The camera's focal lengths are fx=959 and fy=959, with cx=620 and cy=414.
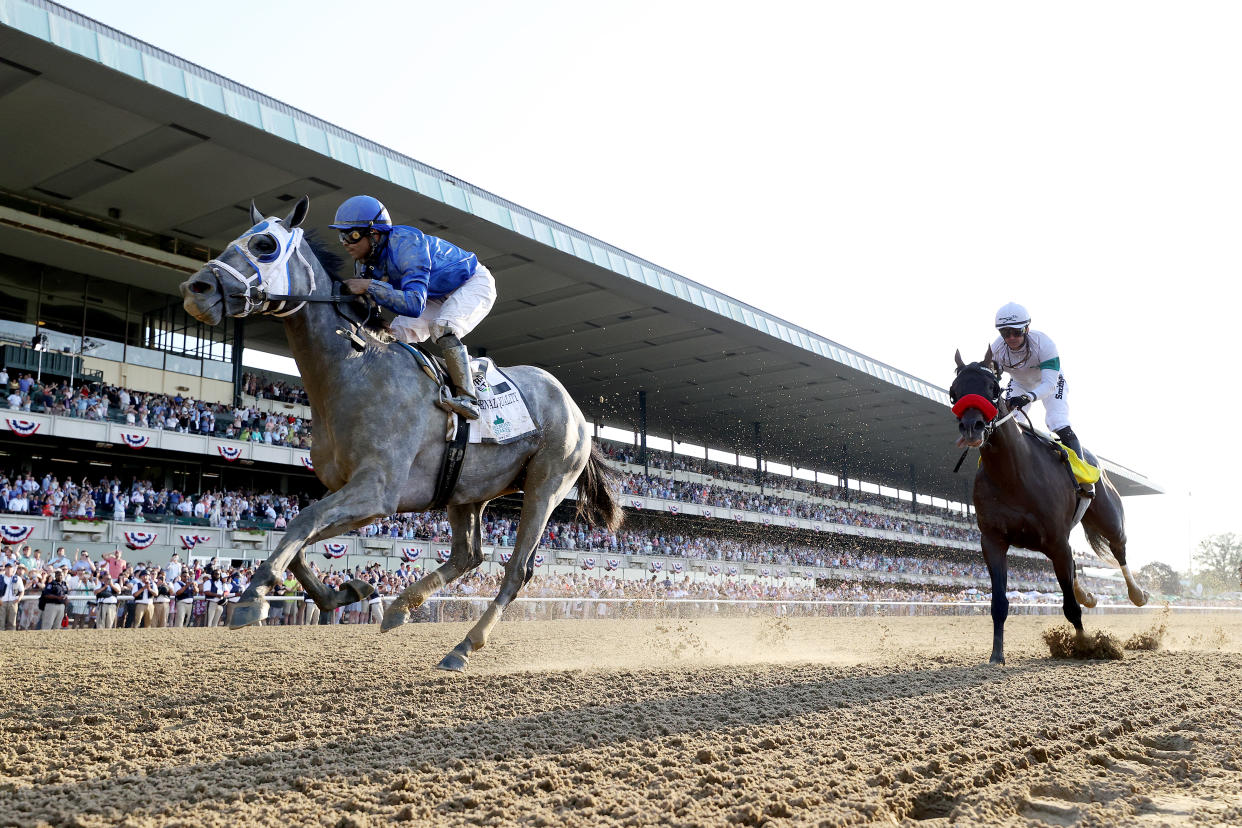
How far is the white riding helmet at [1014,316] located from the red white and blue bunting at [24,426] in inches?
809

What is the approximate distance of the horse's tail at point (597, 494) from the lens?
7746mm

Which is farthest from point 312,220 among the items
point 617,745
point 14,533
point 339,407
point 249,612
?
point 617,745

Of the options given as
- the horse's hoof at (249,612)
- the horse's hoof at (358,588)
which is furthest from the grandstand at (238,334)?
the horse's hoof at (249,612)

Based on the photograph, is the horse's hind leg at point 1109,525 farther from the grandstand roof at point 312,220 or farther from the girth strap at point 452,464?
the grandstand roof at point 312,220

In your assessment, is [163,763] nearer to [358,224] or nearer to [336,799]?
[336,799]

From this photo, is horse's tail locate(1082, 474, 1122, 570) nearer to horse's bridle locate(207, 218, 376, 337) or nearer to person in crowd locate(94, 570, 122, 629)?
horse's bridle locate(207, 218, 376, 337)

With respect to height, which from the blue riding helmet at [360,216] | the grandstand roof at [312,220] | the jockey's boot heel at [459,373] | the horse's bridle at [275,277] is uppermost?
the grandstand roof at [312,220]

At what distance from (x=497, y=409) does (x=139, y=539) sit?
1763 centimetres

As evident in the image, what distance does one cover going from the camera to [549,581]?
25219 mm

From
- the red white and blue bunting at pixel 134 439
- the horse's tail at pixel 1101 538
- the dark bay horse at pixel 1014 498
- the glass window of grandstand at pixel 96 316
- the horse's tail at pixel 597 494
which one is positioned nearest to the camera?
the dark bay horse at pixel 1014 498

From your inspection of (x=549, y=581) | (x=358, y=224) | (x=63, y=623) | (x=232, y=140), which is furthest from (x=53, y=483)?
(x=358, y=224)

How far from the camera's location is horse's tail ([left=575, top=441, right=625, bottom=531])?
7746mm

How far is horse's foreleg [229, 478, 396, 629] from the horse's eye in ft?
4.41

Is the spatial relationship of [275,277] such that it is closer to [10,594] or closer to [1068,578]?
[1068,578]
